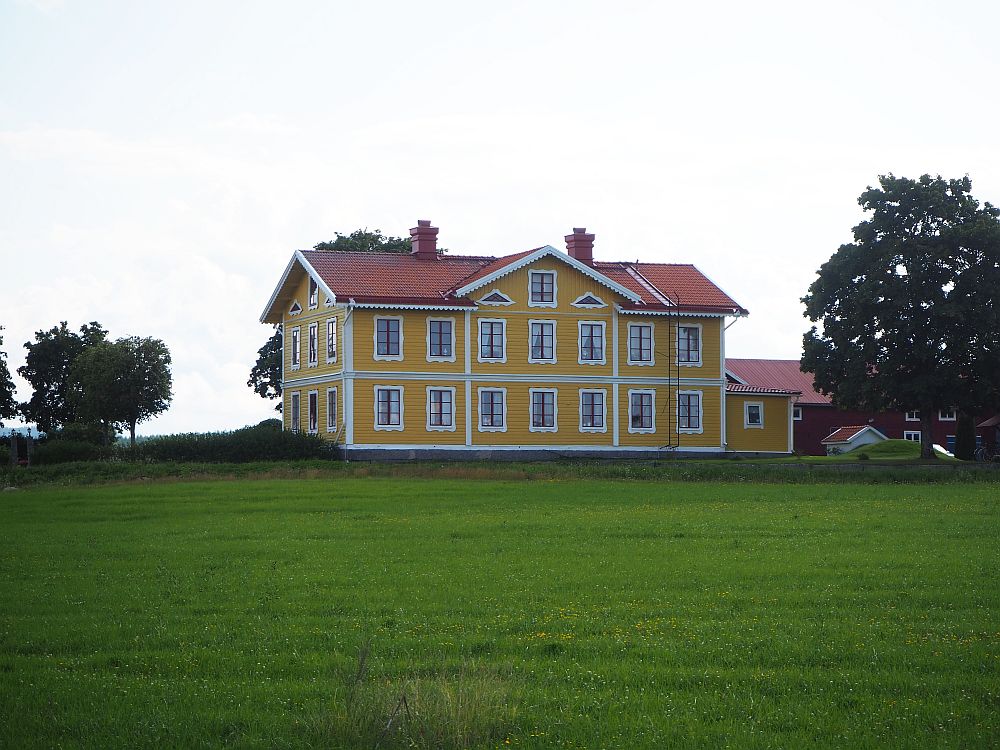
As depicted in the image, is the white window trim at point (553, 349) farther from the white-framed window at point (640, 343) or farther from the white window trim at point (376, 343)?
the white window trim at point (376, 343)

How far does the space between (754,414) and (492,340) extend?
15360 mm

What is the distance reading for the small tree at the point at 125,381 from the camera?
79.1 meters

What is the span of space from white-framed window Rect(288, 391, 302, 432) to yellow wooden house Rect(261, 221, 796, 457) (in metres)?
0.10

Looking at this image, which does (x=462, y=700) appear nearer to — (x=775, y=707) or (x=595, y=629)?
(x=775, y=707)

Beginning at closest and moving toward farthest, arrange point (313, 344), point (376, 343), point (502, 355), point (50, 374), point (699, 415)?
point (376, 343), point (502, 355), point (313, 344), point (699, 415), point (50, 374)

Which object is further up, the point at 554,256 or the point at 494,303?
the point at 554,256

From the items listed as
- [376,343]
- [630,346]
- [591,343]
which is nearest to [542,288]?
[591,343]

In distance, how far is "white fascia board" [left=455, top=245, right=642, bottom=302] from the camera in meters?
57.7

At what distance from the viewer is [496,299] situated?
58.7 metres

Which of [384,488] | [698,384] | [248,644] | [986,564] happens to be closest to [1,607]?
[248,644]

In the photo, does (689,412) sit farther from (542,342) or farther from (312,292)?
(312,292)

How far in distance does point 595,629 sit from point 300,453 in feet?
131

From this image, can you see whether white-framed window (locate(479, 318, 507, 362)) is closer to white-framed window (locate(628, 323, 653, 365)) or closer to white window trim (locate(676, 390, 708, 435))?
white-framed window (locate(628, 323, 653, 365))

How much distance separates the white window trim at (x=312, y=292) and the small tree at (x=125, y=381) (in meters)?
22.5
